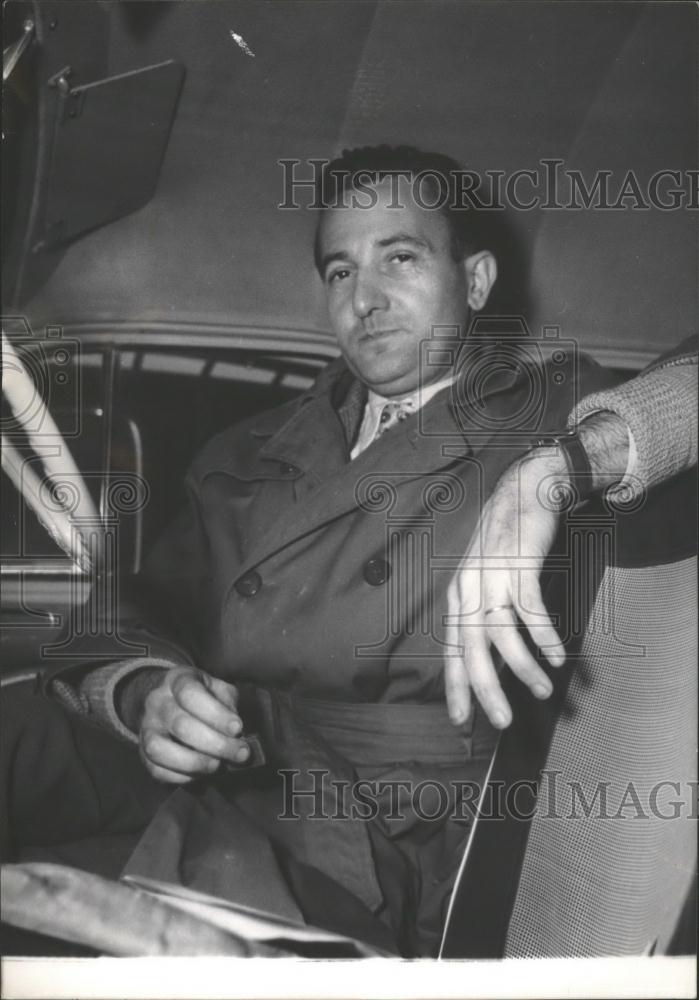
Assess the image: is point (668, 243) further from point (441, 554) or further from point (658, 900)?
point (658, 900)

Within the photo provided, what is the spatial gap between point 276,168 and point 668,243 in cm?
51

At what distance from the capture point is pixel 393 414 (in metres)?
1.18

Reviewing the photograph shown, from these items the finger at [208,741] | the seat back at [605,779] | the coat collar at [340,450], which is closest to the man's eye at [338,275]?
the coat collar at [340,450]

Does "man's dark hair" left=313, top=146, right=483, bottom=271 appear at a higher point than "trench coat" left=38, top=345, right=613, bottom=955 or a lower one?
higher

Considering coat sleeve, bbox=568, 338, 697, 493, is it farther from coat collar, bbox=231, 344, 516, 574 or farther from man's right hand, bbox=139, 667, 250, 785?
man's right hand, bbox=139, 667, 250, 785

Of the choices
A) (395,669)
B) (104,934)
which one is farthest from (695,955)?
(104,934)

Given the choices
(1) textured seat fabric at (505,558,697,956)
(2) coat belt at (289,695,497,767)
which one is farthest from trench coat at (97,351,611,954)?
(1) textured seat fabric at (505,558,697,956)

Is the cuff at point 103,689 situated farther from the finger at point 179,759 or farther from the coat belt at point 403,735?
the coat belt at point 403,735

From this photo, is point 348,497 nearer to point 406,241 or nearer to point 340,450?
point 340,450

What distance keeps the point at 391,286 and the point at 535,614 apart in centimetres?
43

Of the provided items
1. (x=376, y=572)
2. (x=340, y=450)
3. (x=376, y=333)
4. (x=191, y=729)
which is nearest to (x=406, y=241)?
(x=376, y=333)

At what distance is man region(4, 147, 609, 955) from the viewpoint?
1108mm

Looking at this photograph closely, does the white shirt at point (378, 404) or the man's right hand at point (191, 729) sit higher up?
the white shirt at point (378, 404)

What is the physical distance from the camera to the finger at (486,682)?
3.32 ft
